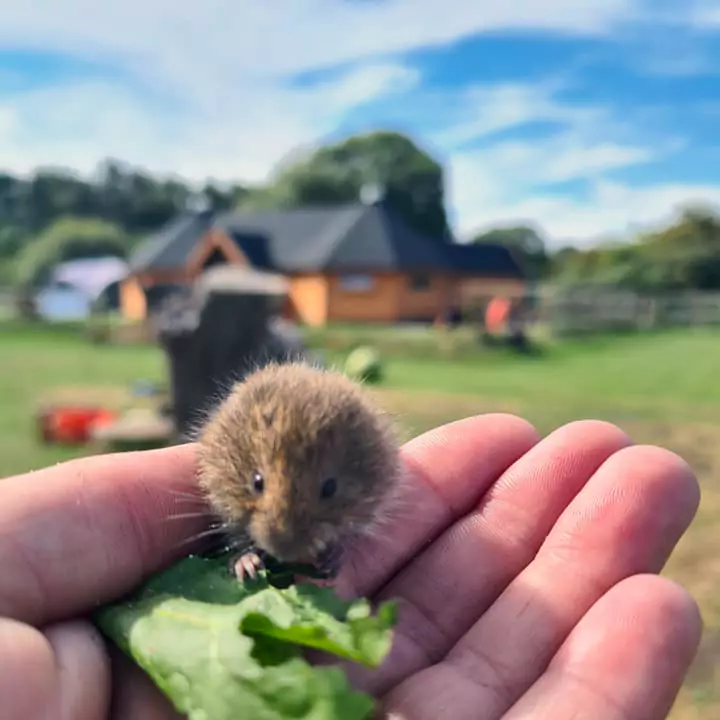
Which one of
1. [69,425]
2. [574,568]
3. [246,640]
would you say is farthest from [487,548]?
[69,425]

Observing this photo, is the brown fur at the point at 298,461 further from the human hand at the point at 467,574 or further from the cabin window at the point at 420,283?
the cabin window at the point at 420,283

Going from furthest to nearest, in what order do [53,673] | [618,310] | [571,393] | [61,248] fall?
[61,248] → [618,310] → [571,393] → [53,673]

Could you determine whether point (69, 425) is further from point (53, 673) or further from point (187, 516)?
point (53, 673)

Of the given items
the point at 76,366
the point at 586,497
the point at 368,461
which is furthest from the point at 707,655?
the point at 76,366

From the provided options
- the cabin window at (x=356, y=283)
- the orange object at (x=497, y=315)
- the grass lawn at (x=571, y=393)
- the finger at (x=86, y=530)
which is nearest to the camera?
the finger at (x=86, y=530)

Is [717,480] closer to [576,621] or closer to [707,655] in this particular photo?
[707,655]

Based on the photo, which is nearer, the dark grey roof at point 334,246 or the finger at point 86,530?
the finger at point 86,530

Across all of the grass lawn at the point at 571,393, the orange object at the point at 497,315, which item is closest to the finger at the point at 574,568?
the grass lawn at the point at 571,393
